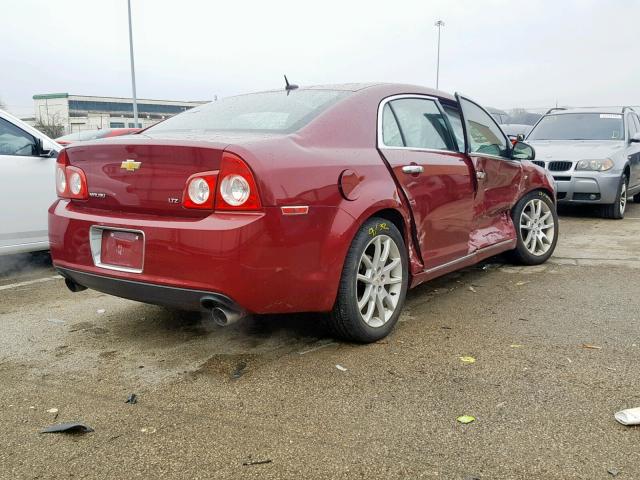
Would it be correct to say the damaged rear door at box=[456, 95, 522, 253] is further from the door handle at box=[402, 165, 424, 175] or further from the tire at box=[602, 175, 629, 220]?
the tire at box=[602, 175, 629, 220]

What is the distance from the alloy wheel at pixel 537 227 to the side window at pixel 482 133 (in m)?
0.68

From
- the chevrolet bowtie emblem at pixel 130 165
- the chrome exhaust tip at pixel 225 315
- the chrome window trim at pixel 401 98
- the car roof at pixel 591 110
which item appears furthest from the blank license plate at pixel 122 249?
the car roof at pixel 591 110

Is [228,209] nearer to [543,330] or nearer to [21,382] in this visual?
[21,382]

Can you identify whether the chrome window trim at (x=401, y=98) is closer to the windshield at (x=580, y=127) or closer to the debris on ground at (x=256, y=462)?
the debris on ground at (x=256, y=462)

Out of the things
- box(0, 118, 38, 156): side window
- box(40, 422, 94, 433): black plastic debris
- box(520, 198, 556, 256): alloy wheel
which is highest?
box(0, 118, 38, 156): side window

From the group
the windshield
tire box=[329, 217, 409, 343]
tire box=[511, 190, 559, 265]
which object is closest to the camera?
tire box=[329, 217, 409, 343]

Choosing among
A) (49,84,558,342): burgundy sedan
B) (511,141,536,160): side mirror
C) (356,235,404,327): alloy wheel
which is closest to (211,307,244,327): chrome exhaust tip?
(49,84,558,342): burgundy sedan

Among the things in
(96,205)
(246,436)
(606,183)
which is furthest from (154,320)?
(606,183)

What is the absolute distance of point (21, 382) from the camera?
117 inches

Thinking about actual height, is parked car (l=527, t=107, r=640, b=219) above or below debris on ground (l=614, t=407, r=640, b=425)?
above

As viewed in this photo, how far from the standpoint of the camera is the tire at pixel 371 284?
10.7ft

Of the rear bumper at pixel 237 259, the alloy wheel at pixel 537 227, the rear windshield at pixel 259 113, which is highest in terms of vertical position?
the rear windshield at pixel 259 113

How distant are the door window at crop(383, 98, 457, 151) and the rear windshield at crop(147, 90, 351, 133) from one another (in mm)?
459

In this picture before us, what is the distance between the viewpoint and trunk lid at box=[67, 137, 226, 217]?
2.91m
